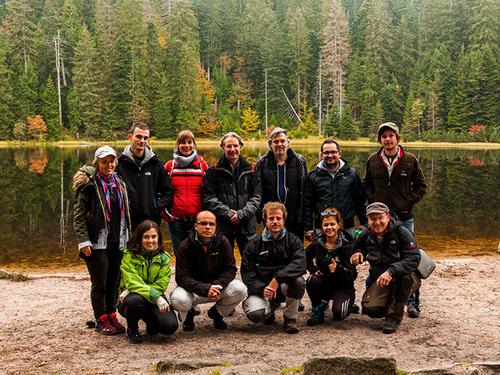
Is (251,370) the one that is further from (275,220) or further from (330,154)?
(330,154)

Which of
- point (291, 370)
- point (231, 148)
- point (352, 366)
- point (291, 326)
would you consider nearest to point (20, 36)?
point (231, 148)

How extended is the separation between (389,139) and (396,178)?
460 millimetres

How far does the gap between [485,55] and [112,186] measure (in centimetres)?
6108

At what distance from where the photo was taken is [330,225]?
224 inches

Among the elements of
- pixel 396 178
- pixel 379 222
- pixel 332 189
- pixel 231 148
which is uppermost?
pixel 231 148

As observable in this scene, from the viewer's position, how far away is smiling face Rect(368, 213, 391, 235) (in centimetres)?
552

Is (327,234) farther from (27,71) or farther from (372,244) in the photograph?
(27,71)

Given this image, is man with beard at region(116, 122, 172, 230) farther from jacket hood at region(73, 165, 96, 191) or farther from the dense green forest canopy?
the dense green forest canopy

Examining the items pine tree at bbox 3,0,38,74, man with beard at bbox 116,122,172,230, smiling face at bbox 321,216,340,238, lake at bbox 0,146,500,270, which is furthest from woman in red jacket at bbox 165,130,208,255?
pine tree at bbox 3,0,38,74

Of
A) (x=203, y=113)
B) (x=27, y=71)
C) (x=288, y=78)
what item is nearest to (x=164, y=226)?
(x=203, y=113)

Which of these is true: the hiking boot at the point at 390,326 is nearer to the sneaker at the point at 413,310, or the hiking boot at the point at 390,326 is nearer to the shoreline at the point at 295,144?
the sneaker at the point at 413,310

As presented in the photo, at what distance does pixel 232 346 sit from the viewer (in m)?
5.06

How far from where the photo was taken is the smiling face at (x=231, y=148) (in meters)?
6.04

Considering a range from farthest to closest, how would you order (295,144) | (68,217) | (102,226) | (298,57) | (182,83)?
(298,57)
(182,83)
(295,144)
(68,217)
(102,226)
